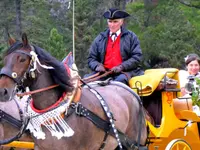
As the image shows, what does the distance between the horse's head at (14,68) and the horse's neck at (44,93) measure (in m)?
0.23

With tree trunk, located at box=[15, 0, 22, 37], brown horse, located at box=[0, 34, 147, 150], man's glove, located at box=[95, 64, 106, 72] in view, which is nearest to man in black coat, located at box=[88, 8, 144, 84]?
man's glove, located at box=[95, 64, 106, 72]

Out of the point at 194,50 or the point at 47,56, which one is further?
the point at 194,50

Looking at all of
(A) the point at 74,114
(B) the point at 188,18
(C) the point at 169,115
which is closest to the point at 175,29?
(B) the point at 188,18

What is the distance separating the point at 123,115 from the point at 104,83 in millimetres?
547

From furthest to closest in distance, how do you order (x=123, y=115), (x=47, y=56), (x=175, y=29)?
1. (x=175, y=29)
2. (x=123, y=115)
3. (x=47, y=56)

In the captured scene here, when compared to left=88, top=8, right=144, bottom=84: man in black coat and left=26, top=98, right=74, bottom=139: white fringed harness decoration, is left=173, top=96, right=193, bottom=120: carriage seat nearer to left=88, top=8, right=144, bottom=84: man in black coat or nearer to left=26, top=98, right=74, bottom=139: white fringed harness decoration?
left=88, top=8, right=144, bottom=84: man in black coat

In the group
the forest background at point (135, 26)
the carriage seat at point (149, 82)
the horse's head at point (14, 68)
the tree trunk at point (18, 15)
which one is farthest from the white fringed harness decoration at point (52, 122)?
the tree trunk at point (18, 15)

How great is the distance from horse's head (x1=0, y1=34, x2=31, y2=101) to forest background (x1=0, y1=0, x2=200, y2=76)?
698 inches

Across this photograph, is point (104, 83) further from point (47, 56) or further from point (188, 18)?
point (188, 18)

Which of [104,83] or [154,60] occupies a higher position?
[104,83]

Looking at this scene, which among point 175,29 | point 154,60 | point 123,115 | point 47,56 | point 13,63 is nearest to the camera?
point 13,63

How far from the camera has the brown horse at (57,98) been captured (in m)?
4.70

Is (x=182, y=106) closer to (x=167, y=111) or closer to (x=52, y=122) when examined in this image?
(x=167, y=111)

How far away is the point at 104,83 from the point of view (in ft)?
20.3
